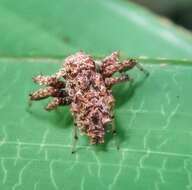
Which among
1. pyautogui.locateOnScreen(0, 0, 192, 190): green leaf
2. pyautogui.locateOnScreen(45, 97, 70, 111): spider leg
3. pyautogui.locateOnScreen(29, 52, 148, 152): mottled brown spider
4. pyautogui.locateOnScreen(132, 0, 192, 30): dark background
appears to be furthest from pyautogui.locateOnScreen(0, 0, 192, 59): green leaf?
pyautogui.locateOnScreen(132, 0, 192, 30): dark background

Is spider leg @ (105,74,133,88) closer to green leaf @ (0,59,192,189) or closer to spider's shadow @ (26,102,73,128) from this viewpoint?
green leaf @ (0,59,192,189)

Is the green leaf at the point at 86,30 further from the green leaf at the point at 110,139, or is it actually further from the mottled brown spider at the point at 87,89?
the green leaf at the point at 110,139

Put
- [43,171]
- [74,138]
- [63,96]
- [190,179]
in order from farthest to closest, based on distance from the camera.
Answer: [63,96], [74,138], [43,171], [190,179]

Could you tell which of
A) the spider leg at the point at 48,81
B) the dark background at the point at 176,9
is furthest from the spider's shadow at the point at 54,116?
the dark background at the point at 176,9

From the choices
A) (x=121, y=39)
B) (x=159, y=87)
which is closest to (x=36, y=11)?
(x=121, y=39)

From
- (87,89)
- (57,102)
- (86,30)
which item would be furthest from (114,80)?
(86,30)

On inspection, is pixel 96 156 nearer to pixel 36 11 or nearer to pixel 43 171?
pixel 43 171
